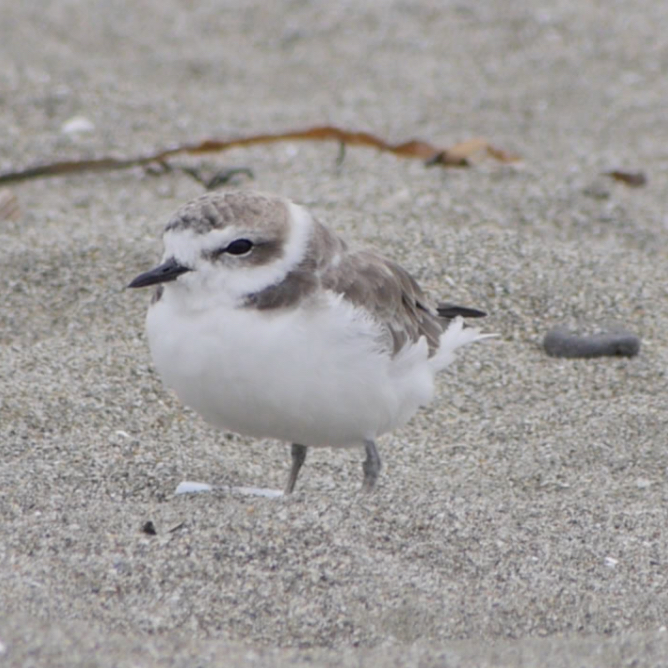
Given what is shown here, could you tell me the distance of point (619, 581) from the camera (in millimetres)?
3510

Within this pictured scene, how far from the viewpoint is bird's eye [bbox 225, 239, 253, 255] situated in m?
3.54

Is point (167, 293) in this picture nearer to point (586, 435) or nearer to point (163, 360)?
point (163, 360)

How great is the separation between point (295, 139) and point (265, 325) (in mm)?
3935

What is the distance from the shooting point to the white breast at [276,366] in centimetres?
344

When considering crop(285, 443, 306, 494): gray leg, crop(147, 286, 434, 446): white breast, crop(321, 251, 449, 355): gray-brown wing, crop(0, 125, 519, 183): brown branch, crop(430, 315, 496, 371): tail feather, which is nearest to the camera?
crop(147, 286, 434, 446): white breast

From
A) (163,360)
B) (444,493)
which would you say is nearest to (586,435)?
(444,493)

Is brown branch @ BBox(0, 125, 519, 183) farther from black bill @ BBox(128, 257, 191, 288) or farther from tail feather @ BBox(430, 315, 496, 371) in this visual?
black bill @ BBox(128, 257, 191, 288)

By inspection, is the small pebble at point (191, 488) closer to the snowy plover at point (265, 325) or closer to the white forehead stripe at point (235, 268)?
the snowy plover at point (265, 325)

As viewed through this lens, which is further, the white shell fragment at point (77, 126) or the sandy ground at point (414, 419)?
the white shell fragment at point (77, 126)

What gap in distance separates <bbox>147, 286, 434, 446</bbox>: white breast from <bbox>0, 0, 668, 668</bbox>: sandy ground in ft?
0.83

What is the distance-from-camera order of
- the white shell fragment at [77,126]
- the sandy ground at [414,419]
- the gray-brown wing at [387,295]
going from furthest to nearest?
the white shell fragment at [77,126] < the gray-brown wing at [387,295] < the sandy ground at [414,419]

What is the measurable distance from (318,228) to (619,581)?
133 centimetres

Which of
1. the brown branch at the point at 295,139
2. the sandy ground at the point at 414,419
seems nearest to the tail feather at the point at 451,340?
the sandy ground at the point at 414,419

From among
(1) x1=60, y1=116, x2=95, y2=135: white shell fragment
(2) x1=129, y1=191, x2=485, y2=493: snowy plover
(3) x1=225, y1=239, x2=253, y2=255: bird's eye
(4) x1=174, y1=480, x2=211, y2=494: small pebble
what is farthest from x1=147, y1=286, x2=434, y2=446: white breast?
(1) x1=60, y1=116, x2=95, y2=135: white shell fragment
